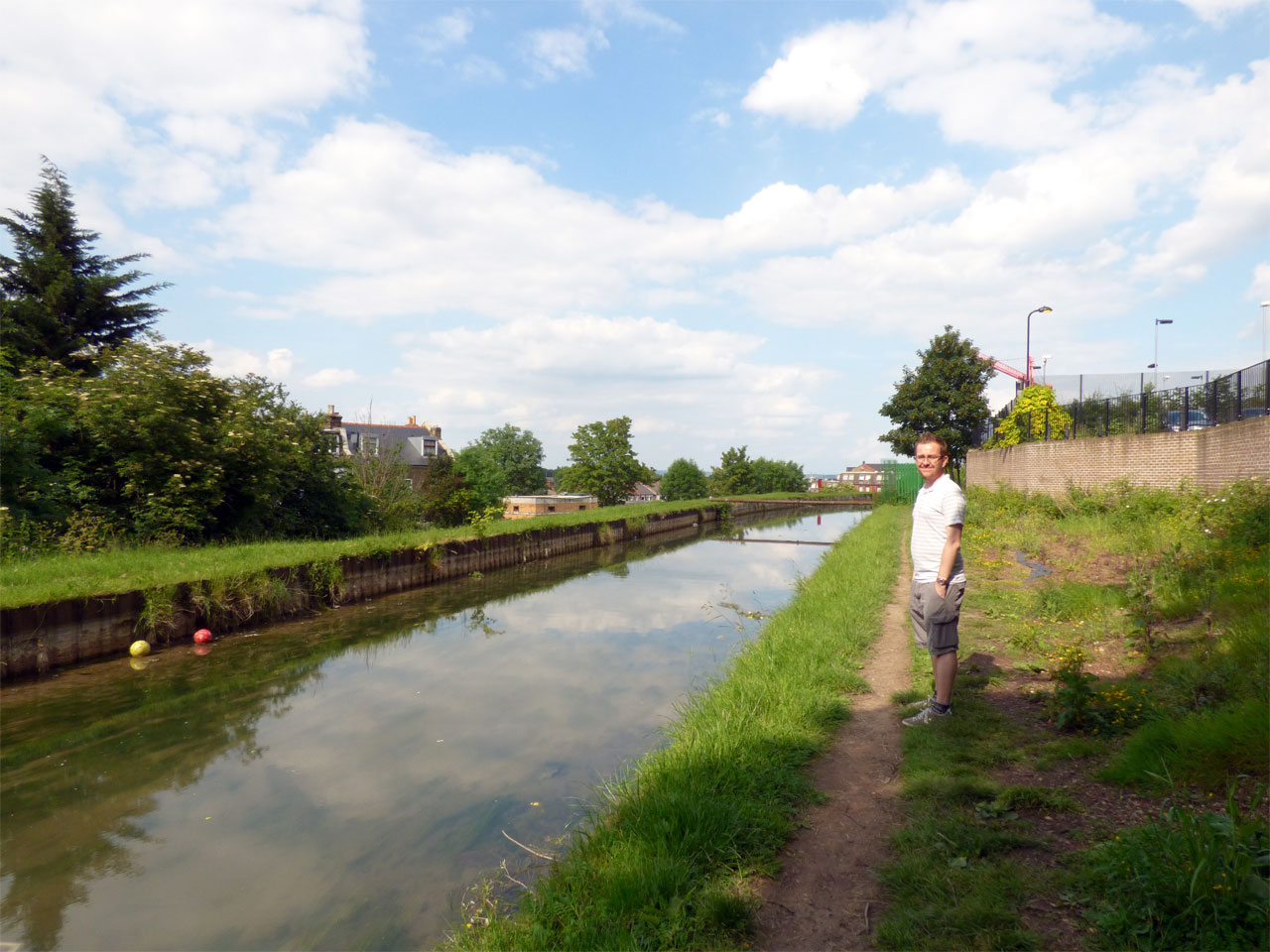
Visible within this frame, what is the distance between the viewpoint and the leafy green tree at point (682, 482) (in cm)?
8369

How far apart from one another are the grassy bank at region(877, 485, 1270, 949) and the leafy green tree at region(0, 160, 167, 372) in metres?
19.9

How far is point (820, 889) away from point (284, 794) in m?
3.83

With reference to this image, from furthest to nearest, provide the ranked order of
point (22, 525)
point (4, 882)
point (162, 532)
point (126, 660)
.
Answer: point (162, 532) < point (22, 525) < point (126, 660) < point (4, 882)

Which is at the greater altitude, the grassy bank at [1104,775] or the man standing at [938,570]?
the man standing at [938,570]

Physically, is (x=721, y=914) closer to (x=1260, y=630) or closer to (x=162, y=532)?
(x=1260, y=630)

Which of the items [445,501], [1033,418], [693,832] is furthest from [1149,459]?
[445,501]

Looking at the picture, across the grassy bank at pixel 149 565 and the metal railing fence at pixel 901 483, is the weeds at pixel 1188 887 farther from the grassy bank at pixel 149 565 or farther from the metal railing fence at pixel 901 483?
the metal railing fence at pixel 901 483

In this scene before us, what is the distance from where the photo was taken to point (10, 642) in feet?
21.8

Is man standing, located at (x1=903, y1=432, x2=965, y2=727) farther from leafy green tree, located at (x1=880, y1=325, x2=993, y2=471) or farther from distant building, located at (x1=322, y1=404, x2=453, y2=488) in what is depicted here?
distant building, located at (x1=322, y1=404, x2=453, y2=488)

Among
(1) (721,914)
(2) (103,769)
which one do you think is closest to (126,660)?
(2) (103,769)

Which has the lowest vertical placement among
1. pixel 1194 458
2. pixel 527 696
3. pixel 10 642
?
pixel 527 696

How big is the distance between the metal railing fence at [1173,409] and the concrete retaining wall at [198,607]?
1418 cm

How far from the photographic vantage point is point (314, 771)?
499 cm

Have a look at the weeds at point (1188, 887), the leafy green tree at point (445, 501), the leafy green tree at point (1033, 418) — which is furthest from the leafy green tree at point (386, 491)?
the leafy green tree at point (1033, 418)
